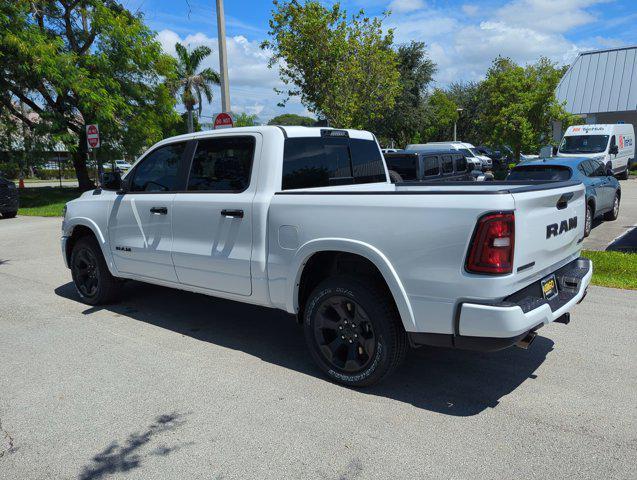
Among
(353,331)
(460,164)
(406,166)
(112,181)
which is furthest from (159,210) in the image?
(460,164)

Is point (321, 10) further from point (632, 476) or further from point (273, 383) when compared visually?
point (632, 476)

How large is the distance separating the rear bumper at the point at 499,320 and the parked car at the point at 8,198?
17376 mm

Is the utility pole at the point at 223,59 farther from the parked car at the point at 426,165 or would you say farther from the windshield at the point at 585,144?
the windshield at the point at 585,144

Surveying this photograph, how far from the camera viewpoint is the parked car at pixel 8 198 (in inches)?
671

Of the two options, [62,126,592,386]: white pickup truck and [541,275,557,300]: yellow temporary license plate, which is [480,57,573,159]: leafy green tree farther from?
[541,275,557,300]: yellow temporary license plate

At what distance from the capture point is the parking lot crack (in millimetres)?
3225

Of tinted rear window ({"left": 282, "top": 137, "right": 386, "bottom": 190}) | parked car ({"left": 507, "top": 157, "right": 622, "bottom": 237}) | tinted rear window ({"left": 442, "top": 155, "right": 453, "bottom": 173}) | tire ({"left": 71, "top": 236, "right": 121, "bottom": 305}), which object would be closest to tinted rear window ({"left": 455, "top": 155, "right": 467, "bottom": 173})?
tinted rear window ({"left": 442, "top": 155, "right": 453, "bottom": 173})

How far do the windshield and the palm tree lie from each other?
3492 cm

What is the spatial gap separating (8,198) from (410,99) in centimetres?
2985

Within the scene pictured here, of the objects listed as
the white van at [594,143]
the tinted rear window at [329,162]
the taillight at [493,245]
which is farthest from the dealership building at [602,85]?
the taillight at [493,245]

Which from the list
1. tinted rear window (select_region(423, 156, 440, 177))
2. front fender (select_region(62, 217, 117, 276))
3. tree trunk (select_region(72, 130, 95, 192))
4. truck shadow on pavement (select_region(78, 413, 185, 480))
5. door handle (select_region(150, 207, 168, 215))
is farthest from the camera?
tree trunk (select_region(72, 130, 95, 192))

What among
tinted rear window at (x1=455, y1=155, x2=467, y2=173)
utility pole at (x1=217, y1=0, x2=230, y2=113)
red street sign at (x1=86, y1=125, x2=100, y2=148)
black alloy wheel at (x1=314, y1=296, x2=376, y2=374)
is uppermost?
utility pole at (x1=217, y1=0, x2=230, y2=113)

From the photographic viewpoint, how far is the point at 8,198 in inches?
675

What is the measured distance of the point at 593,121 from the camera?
97.0 ft
